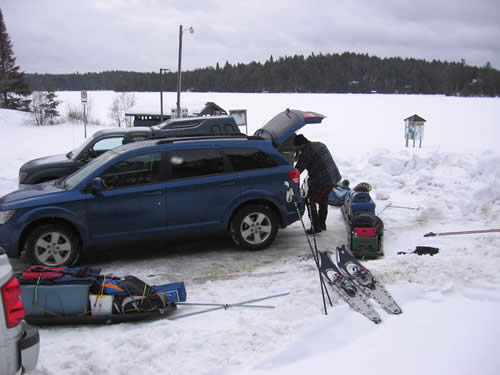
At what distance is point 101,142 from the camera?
10086 millimetres

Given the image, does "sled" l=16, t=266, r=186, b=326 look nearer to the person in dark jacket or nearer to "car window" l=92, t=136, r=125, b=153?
the person in dark jacket

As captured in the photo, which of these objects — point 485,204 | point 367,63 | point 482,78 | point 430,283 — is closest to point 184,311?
point 430,283

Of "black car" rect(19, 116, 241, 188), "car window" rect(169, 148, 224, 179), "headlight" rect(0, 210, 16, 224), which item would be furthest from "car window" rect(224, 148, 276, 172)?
"headlight" rect(0, 210, 16, 224)

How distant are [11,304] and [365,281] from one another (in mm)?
3508

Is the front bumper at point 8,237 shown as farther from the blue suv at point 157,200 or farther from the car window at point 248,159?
the car window at point 248,159

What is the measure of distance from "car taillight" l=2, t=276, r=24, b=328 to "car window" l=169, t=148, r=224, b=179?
376cm

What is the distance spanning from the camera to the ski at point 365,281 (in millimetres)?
4492

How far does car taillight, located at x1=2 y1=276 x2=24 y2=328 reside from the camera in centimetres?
277

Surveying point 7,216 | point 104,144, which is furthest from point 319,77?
point 7,216

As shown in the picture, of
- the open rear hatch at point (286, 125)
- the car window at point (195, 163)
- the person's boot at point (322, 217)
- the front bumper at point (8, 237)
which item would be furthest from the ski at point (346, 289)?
the front bumper at point (8, 237)

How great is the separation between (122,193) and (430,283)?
13.2ft

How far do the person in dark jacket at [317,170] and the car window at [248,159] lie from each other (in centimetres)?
102

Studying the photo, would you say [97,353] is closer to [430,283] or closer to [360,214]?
[430,283]

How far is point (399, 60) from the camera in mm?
101812
